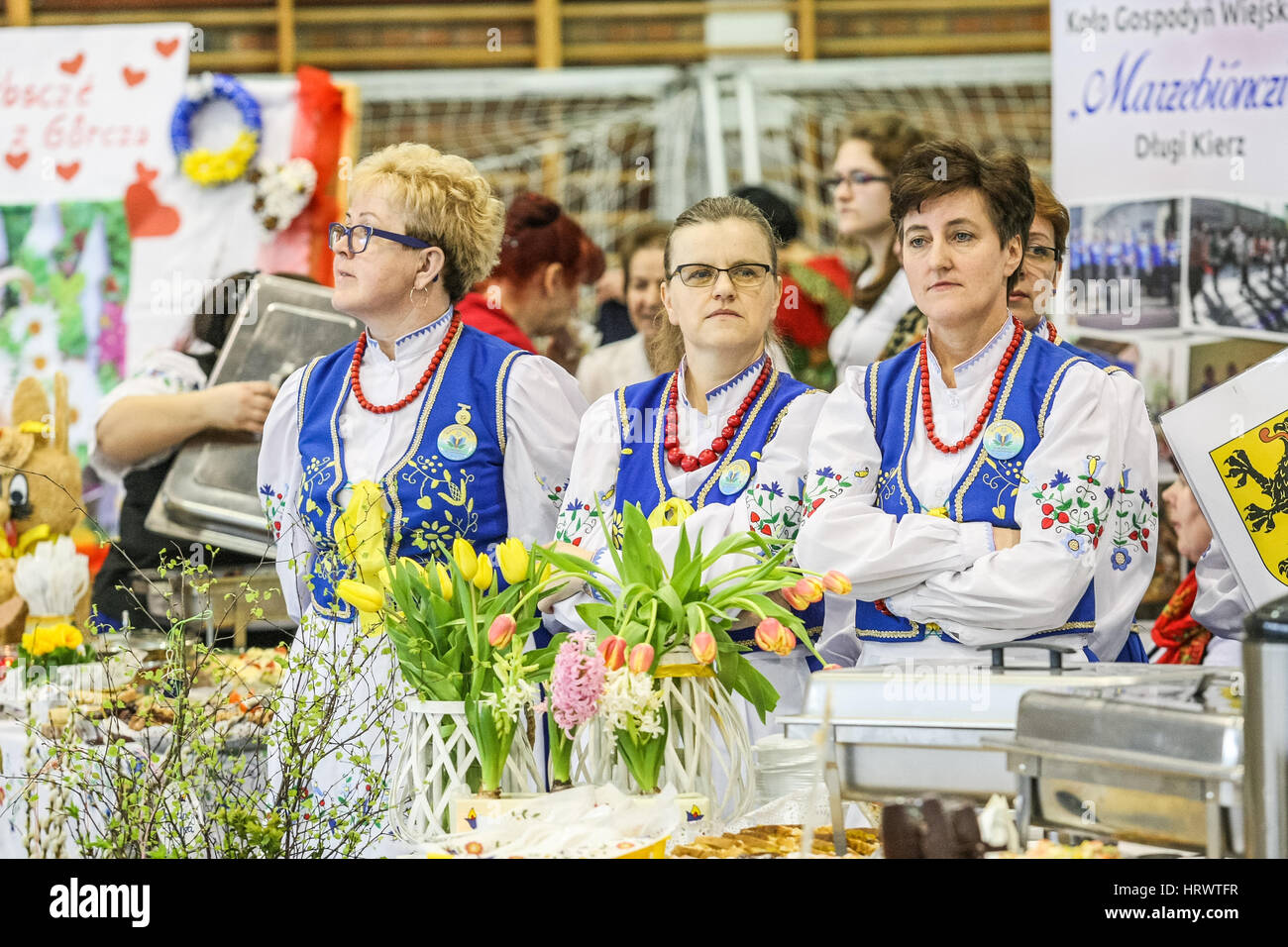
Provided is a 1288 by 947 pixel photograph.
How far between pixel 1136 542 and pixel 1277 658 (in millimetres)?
953

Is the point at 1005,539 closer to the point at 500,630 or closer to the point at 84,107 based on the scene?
the point at 500,630

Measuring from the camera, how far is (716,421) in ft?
8.18

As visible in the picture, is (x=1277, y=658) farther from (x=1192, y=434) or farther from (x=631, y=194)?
(x=631, y=194)

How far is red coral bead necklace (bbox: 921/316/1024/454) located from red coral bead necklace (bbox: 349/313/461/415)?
885 mm

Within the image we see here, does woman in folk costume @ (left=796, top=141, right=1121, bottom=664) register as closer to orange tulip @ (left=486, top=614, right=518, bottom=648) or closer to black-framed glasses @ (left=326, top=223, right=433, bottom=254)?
orange tulip @ (left=486, top=614, right=518, bottom=648)

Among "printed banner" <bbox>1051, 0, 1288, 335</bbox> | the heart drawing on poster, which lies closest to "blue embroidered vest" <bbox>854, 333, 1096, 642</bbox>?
"printed banner" <bbox>1051, 0, 1288, 335</bbox>

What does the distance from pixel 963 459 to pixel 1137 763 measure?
3.00 feet

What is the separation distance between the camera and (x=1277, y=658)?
1.34m

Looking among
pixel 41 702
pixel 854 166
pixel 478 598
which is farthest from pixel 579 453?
pixel 854 166

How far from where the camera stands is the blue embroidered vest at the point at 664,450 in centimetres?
241

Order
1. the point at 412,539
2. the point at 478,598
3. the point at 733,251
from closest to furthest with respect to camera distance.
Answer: the point at 478,598
the point at 733,251
the point at 412,539

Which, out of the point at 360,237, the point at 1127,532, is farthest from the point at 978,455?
the point at 360,237

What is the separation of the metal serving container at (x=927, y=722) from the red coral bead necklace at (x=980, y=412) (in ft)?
2.09

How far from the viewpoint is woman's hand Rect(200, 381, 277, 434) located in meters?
3.70
